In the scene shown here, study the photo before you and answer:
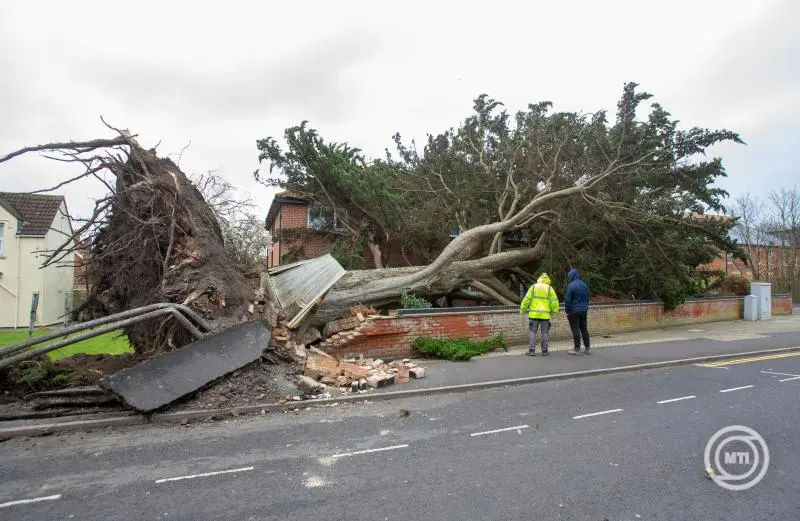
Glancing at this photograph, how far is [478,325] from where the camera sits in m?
11.5

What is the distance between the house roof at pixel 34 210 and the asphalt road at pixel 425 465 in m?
25.0

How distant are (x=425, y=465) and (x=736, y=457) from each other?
9.86 feet

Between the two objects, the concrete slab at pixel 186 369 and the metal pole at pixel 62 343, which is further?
the metal pole at pixel 62 343

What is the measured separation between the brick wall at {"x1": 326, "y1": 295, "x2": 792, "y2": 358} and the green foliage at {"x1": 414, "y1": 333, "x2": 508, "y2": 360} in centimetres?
27

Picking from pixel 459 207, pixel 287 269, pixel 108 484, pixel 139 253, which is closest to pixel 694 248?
pixel 459 207

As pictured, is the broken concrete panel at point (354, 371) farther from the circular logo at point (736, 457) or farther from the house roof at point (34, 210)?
the house roof at point (34, 210)

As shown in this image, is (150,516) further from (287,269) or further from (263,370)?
(287,269)

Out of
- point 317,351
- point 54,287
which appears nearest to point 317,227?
point 317,351

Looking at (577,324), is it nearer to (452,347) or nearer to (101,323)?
(452,347)

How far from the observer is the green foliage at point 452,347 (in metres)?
9.95

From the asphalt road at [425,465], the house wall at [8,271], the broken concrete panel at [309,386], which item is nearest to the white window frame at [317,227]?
the broken concrete panel at [309,386]

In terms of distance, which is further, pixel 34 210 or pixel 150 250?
pixel 34 210

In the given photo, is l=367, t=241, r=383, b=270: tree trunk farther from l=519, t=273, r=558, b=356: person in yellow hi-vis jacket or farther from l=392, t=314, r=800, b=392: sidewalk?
l=519, t=273, r=558, b=356: person in yellow hi-vis jacket

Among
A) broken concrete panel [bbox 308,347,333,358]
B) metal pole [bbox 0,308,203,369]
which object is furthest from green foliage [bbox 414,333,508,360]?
metal pole [bbox 0,308,203,369]
